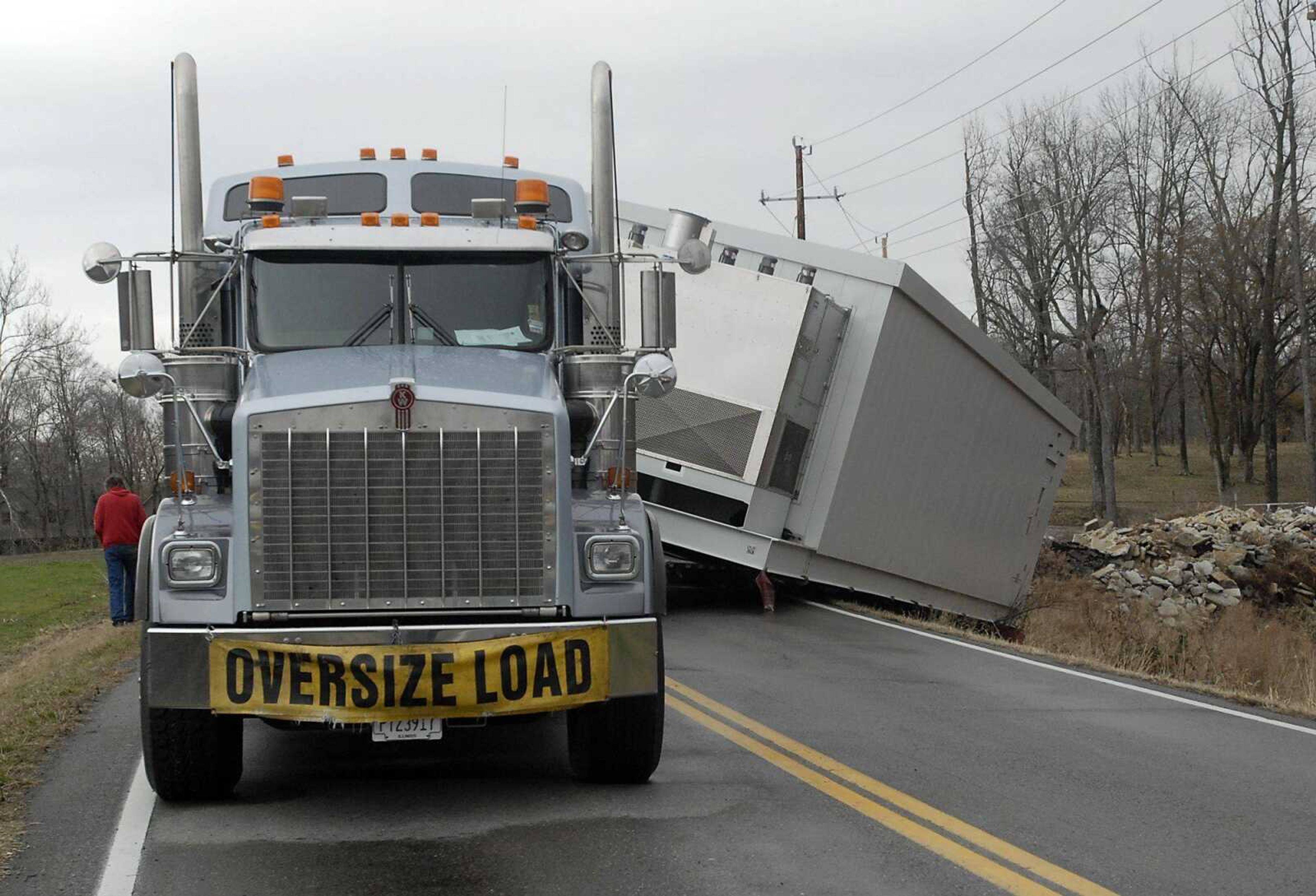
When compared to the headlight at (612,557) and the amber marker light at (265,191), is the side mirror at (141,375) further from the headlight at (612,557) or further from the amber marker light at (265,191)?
the headlight at (612,557)

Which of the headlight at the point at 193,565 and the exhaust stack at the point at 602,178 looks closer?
the headlight at the point at 193,565

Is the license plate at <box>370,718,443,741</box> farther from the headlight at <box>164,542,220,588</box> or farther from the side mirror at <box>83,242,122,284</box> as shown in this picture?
the side mirror at <box>83,242,122,284</box>

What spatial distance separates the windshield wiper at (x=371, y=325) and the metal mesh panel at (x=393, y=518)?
1335 mm

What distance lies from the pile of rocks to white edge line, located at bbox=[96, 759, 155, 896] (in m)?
18.3

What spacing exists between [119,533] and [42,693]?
5800 mm

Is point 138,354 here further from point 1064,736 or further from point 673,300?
point 1064,736

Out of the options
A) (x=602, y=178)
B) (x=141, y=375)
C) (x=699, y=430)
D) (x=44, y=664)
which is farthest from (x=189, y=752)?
(x=699, y=430)

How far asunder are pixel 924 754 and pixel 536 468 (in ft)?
9.96

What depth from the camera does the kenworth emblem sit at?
644 centimetres

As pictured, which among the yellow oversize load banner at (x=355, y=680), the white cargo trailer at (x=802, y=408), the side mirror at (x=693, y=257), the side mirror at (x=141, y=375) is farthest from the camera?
the white cargo trailer at (x=802, y=408)

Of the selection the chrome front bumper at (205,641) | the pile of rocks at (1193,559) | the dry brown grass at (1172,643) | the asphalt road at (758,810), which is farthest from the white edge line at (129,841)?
the pile of rocks at (1193,559)

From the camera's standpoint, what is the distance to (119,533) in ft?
54.3

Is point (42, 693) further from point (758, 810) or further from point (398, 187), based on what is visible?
point (758, 810)

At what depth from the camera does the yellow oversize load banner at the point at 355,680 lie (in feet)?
20.5
